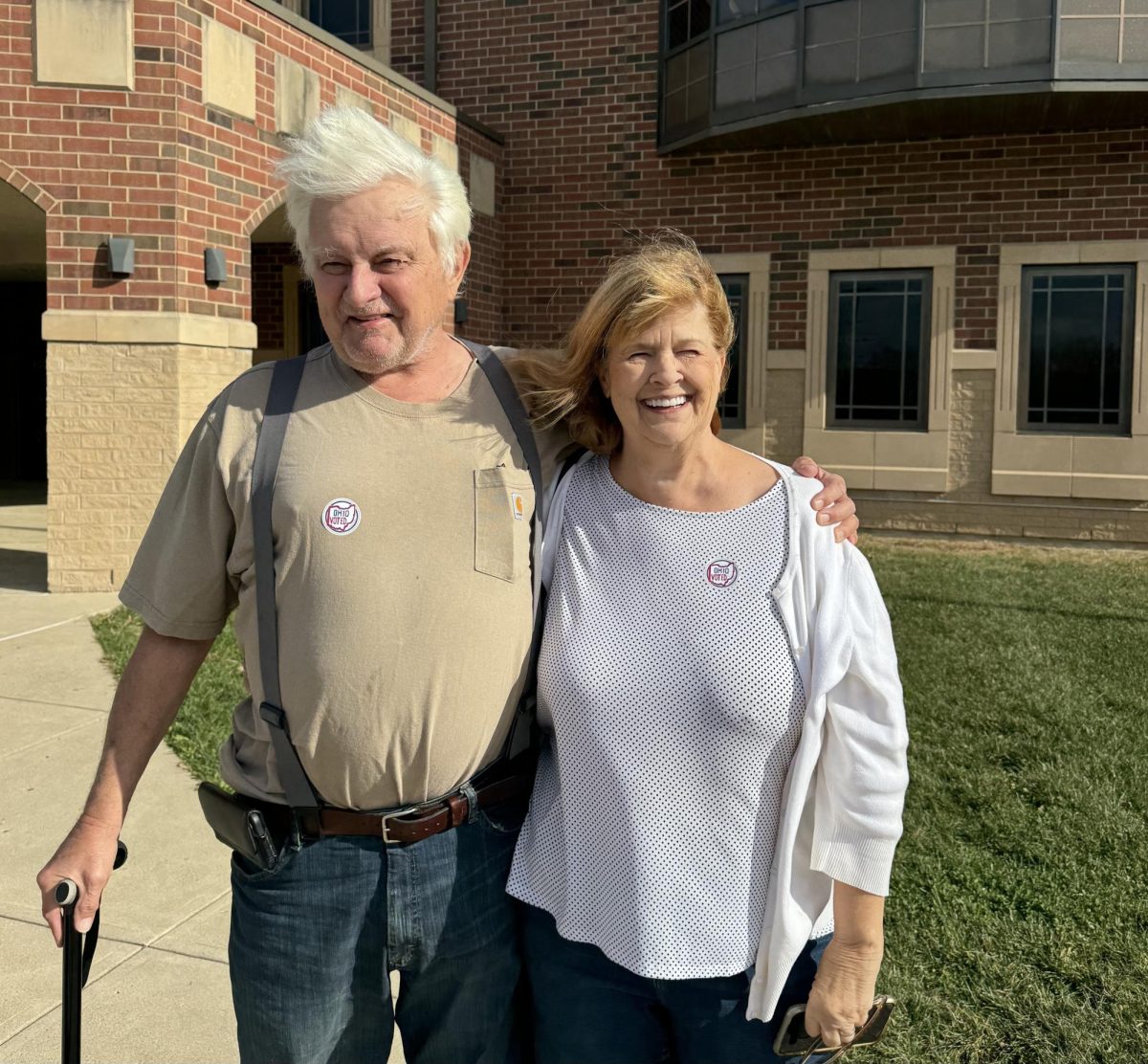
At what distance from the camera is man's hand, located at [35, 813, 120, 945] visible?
182 centimetres

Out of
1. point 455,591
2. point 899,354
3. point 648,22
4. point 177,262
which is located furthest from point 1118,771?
point 648,22

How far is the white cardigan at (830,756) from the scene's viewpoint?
173 centimetres

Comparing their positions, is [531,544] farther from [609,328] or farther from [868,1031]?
[868,1031]

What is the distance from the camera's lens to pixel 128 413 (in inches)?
319

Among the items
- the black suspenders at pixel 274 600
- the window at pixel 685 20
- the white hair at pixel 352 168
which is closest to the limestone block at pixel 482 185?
the window at pixel 685 20

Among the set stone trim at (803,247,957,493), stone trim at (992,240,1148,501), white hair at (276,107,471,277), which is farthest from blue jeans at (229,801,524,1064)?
stone trim at (992,240,1148,501)

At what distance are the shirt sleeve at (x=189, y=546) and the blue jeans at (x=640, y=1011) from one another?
0.79 metres

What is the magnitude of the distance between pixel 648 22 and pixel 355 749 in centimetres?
1153

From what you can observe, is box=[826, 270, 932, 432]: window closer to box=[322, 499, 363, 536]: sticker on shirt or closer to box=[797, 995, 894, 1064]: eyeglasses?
box=[797, 995, 894, 1064]: eyeglasses

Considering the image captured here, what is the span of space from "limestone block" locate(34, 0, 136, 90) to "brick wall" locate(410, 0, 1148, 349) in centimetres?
504

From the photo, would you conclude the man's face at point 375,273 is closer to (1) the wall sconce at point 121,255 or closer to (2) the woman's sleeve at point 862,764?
(2) the woman's sleeve at point 862,764

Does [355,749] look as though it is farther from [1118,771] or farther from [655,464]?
[1118,771]

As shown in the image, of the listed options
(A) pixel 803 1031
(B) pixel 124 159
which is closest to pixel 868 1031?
(A) pixel 803 1031

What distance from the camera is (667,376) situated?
186cm
